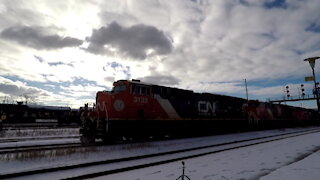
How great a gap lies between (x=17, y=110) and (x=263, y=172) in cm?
3963

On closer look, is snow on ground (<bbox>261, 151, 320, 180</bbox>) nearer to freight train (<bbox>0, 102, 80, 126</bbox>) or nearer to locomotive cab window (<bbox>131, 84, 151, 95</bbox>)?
locomotive cab window (<bbox>131, 84, 151, 95</bbox>)

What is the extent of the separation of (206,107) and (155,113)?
6.51 m

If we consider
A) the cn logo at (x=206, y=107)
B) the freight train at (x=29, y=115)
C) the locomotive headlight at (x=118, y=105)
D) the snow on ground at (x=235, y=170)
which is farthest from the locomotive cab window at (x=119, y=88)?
the freight train at (x=29, y=115)

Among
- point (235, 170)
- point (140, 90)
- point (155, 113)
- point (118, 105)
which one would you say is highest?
point (140, 90)

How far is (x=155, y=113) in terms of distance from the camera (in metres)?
15.1

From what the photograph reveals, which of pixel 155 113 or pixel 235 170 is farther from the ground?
pixel 155 113

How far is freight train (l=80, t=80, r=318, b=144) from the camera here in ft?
42.3

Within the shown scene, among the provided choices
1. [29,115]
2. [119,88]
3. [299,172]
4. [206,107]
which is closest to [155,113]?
[119,88]

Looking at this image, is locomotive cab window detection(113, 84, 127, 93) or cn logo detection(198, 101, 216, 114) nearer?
locomotive cab window detection(113, 84, 127, 93)

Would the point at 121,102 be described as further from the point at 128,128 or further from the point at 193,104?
the point at 193,104

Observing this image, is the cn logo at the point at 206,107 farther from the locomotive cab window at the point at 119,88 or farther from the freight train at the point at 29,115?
the freight train at the point at 29,115

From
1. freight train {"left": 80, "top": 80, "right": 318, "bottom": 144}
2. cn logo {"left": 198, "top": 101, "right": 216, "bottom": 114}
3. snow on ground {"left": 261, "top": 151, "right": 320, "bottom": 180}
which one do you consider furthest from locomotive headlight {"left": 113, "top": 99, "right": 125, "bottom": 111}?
snow on ground {"left": 261, "top": 151, "right": 320, "bottom": 180}

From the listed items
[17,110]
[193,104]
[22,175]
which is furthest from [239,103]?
[17,110]

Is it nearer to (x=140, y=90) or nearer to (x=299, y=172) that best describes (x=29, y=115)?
(x=140, y=90)
